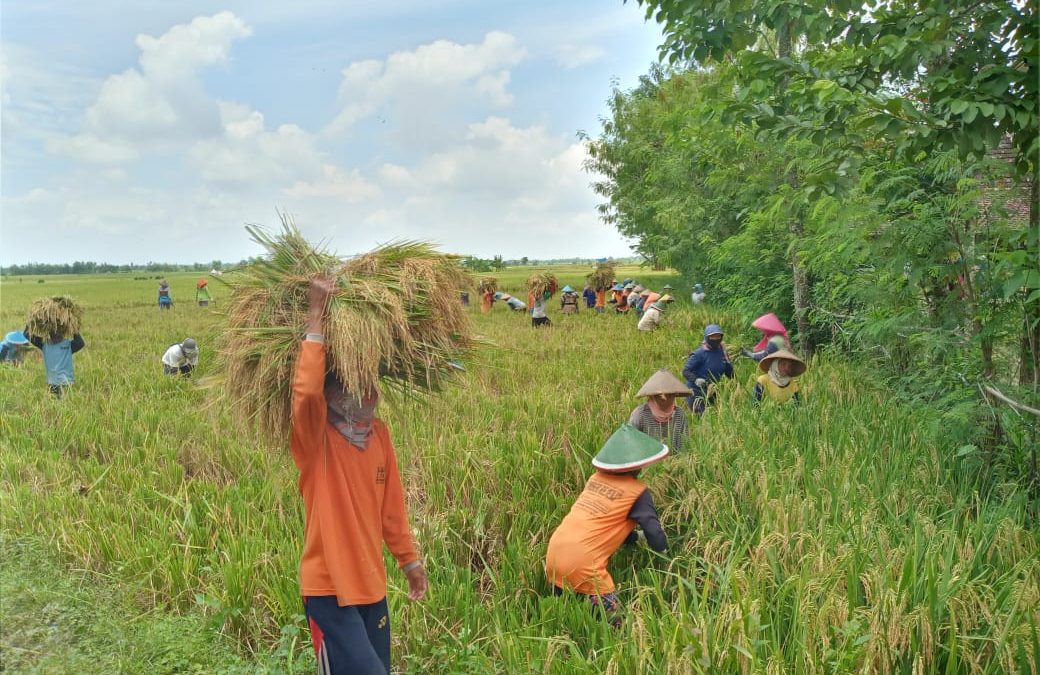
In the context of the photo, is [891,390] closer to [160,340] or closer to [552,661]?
[552,661]

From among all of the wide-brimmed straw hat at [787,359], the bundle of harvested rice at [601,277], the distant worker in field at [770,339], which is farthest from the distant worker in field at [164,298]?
the wide-brimmed straw hat at [787,359]

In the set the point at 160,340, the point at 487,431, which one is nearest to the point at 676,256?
the point at 160,340

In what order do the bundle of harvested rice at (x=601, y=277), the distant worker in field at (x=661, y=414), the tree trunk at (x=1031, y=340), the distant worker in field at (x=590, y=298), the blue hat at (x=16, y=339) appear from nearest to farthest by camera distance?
1. the tree trunk at (x=1031, y=340)
2. the distant worker in field at (x=661, y=414)
3. the blue hat at (x=16, y=339)
4. the distant worker in field at (x=590, y=298)
5. the bundle of harvested rice at (x=601, y=277)

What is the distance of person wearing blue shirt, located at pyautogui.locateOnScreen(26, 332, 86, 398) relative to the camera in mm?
8391

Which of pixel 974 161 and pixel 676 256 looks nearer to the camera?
pixel 974 161

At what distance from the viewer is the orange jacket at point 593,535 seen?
3.46m

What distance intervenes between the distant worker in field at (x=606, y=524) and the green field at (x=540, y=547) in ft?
0.60

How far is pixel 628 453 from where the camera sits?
3.72 metres

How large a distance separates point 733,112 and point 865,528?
2.64 m

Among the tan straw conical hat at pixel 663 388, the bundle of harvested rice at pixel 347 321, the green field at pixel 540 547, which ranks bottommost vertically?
the green field at pixel 540 547

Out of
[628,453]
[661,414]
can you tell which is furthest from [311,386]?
[661,414]

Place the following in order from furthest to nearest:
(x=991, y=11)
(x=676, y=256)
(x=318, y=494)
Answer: (x=676, y=256), (x=991, y=11), (x=318, y=494)

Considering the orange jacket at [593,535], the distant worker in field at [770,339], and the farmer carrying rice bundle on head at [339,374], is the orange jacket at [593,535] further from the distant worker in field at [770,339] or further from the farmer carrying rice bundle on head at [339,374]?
the distant worker in field at [770,339]

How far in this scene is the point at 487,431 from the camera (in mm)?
6133
